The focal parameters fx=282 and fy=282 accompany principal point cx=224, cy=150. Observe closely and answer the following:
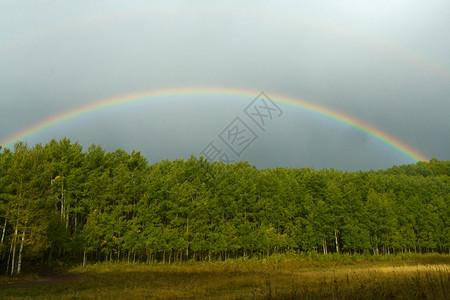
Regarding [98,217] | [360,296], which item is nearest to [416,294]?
[360,296]

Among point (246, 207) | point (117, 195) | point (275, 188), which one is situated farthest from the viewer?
point (275, 188)

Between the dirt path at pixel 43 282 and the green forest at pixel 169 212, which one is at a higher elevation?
the green forest at pixel 169 212

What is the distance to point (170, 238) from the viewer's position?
140ft

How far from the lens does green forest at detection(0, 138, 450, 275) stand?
31031 mm

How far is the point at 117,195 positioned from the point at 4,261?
15.3 metres

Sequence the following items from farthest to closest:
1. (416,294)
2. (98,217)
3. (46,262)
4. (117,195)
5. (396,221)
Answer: (396,221)
(117,195)
(98,217)
(46,262)
(416,294)

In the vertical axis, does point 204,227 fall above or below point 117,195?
below

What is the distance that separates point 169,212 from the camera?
4478 centimetres

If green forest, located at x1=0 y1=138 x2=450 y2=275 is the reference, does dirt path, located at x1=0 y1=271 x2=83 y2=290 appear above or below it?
below

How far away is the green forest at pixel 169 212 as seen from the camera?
3103 centimetres

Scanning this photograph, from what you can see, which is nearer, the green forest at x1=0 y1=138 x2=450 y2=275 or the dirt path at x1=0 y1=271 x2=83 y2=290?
the dirt path at x1=0 y1=271 x2=83 y2=290

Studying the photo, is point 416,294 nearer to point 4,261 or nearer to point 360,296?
point 360,296

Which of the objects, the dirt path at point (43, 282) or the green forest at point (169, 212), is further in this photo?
the green forest at point (169, 212)

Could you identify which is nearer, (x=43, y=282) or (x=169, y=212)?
(x=43, y=282)
